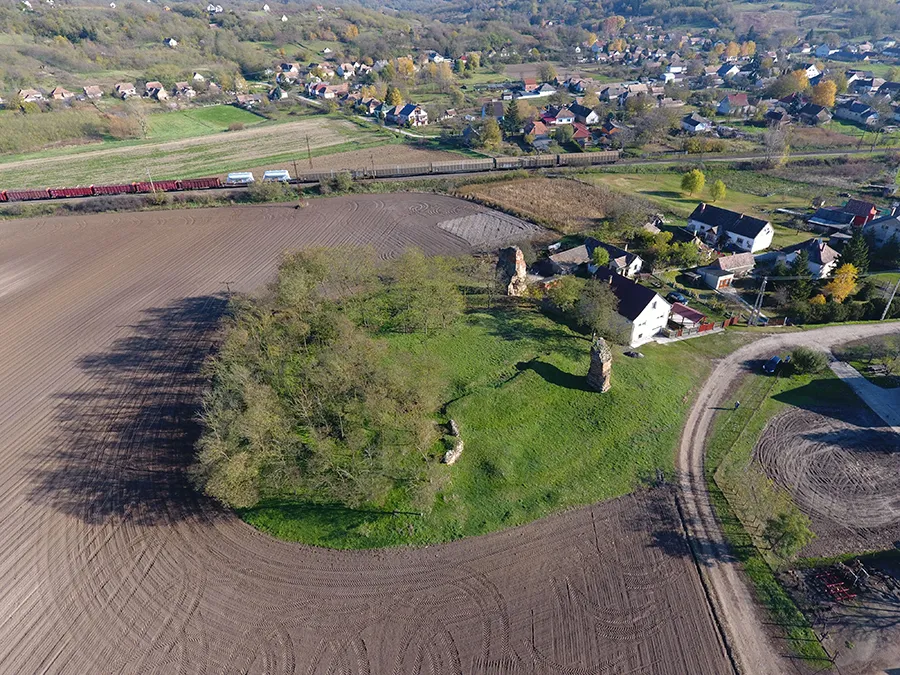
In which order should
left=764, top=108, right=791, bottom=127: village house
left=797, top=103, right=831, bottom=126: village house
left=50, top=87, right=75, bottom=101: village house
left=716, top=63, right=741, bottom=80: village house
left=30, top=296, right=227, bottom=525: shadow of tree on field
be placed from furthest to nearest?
left=716, top=63, right=741, bottom=80: village house
left=50, top=87, right=75, bottom=101: village house
left=797, top=103, right=831, bottom=126: village house
left=764, top=108, right=791, bottom=127: village house
left=30, top=296, right=227, bottom=525: shadow of tree on field

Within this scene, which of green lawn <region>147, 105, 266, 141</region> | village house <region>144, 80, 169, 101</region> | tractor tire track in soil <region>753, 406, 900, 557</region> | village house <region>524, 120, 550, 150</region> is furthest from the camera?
village house <region>144, 80, 169, 101</region>

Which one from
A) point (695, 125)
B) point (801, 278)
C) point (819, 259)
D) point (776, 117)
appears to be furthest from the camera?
point (776, 117)

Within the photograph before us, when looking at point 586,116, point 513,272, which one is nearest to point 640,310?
point 513,272

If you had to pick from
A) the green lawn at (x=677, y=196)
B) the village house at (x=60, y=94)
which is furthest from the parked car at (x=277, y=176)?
the village house at (x=60, y=94)

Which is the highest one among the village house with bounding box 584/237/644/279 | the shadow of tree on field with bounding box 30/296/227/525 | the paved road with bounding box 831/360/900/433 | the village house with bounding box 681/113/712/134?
the village house with bounding box 681/113/712/134

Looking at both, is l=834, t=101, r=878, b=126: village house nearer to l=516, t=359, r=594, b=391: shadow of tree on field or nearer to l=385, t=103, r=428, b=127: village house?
l=385, t=103, r=428, b=127: village house

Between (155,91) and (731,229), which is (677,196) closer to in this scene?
(731,229)

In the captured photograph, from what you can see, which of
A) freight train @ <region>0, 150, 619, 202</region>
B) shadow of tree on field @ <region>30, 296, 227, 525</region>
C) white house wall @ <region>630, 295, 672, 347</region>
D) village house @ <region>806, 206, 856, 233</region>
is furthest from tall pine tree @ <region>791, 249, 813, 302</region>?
shadow of tree on field @ <region>30, 296, 227, 525</region>
